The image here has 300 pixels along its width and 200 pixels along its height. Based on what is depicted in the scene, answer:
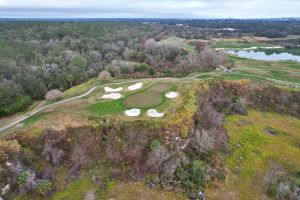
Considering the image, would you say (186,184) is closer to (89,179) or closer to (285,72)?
(89,179)

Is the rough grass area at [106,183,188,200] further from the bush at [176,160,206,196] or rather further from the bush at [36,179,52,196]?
the bush at [36,179,52,196]

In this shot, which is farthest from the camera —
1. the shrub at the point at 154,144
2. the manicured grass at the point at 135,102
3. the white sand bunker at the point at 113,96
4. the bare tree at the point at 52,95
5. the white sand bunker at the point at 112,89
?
the white sand bunker at the point at 112,89

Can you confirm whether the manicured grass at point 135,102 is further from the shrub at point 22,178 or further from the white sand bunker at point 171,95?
the shrub at point 22,178


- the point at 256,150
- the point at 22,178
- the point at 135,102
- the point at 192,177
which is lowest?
the point at 256,150

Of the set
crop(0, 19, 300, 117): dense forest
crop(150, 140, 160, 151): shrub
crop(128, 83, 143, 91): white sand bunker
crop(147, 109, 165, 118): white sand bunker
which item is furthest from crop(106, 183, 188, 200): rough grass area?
crop(0, 19, 300, 117): dense forest

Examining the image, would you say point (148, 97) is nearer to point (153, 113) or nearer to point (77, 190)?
point (153, 113)

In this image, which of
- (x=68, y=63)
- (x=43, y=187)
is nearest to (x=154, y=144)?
(x=43, y=187)

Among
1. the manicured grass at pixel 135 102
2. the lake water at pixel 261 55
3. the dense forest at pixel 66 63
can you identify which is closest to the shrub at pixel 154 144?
the manicured grass at pixel 135 102
